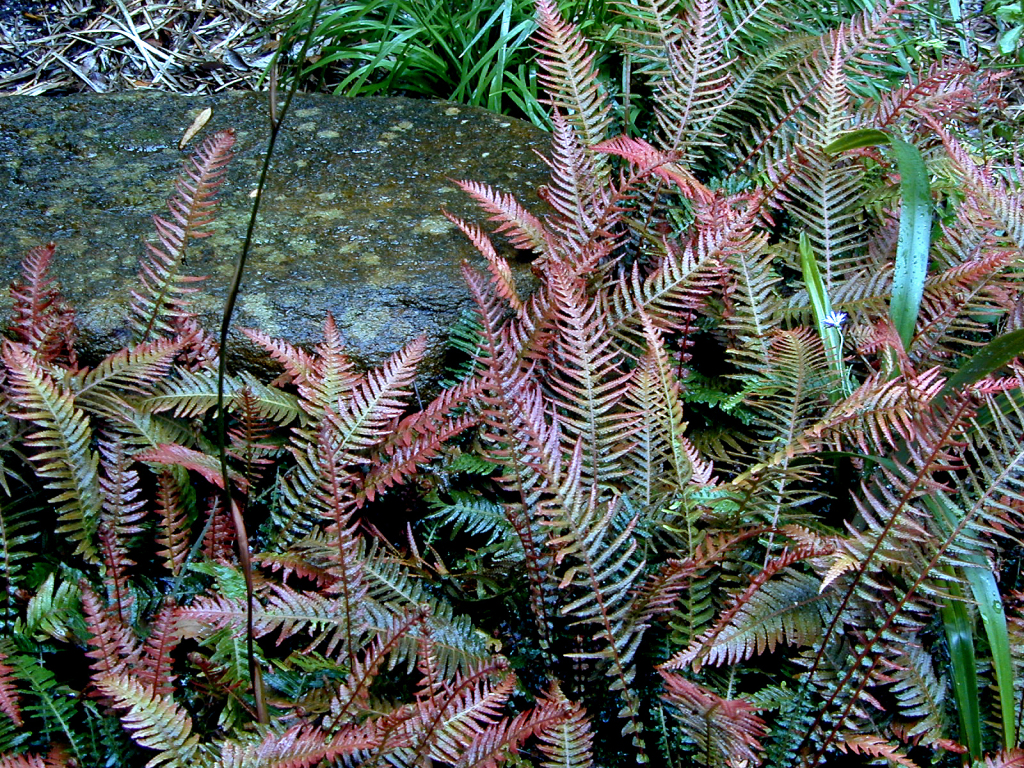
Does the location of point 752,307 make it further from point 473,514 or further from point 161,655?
point 161,655

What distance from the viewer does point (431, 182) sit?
8.93ft

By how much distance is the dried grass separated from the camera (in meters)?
3.68

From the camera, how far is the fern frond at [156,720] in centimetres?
153

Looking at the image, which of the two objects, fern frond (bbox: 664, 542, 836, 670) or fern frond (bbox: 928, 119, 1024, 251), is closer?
fern frond (bbox: 664, 542, 836, 670)

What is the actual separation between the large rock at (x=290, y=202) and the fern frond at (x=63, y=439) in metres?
0.31

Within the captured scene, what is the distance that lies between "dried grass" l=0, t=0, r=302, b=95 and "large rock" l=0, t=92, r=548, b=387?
2.29 ft

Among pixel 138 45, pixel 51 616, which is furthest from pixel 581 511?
pixel 138 45

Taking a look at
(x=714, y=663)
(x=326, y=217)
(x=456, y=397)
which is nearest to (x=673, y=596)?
(x=714, y=663)

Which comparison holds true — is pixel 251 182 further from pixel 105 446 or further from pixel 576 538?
pixel 576 538

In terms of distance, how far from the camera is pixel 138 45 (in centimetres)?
376

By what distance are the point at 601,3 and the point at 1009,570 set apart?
229 cm

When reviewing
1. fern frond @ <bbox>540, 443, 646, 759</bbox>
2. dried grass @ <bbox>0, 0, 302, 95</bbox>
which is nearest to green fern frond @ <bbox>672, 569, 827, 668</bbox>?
fern frond @ <bbox>540, 443, 646, 759</bbox>

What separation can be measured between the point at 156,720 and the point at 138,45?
3.17 metres

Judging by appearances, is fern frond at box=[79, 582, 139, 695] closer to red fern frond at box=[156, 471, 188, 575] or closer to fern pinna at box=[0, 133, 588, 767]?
fern pinna at box=[0, 133, 588, 767]
